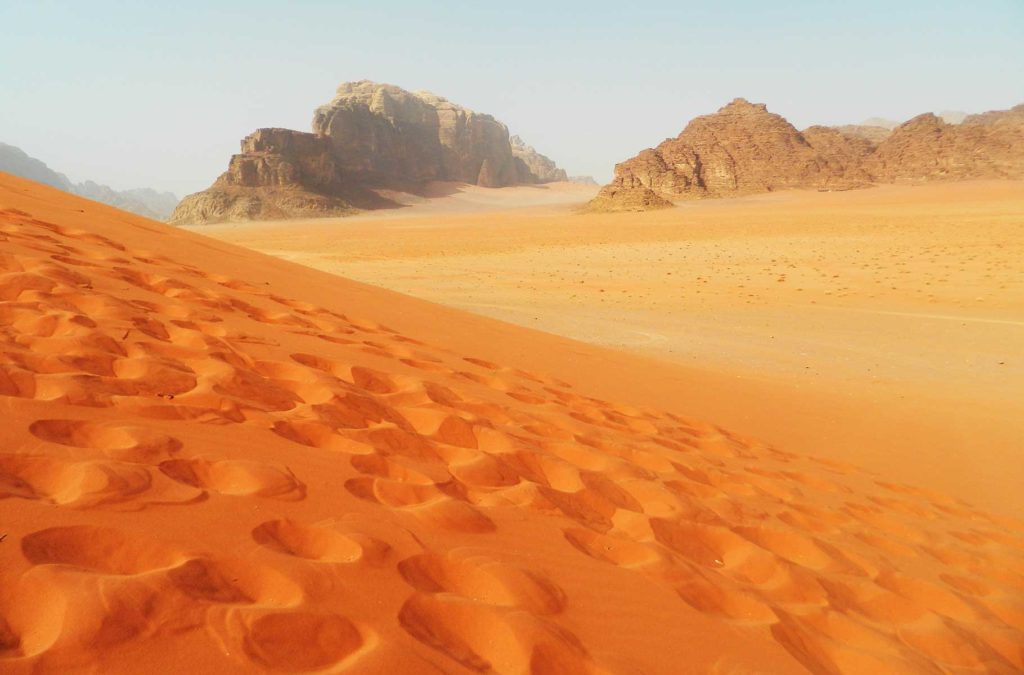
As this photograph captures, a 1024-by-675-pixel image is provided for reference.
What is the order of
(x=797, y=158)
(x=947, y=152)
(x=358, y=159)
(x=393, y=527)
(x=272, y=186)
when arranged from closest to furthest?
(x=393, y=527) → (x=947, y=152) → (x=272, y=186) → (x=797, y=158) → (x=358, y=159)

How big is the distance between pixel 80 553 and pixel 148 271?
474cm

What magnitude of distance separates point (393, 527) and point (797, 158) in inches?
3257

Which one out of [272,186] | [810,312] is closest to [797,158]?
[272,186]

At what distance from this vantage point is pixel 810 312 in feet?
48.8

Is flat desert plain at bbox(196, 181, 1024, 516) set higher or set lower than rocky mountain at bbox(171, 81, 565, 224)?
lower

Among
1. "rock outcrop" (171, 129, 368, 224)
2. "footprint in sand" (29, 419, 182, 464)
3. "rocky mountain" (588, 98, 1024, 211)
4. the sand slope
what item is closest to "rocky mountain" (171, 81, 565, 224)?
"rock outcrop" (171, 129, 368, 224)

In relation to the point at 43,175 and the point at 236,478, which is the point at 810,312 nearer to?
the point at 236,478

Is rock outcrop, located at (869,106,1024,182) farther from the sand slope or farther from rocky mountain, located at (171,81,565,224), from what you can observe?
the sand slope

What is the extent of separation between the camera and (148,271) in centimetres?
600

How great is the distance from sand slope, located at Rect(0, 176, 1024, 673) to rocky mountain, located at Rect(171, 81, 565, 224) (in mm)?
72528

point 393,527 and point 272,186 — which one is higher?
point 272,186

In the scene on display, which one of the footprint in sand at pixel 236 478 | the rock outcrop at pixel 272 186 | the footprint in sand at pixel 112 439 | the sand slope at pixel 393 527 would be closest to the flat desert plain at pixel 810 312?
the sand slope at pixel 393 527

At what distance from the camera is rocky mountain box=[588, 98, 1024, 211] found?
2729 inches

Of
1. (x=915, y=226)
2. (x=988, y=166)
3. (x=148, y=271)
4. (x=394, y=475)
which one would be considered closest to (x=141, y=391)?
(x=394, y=475)
